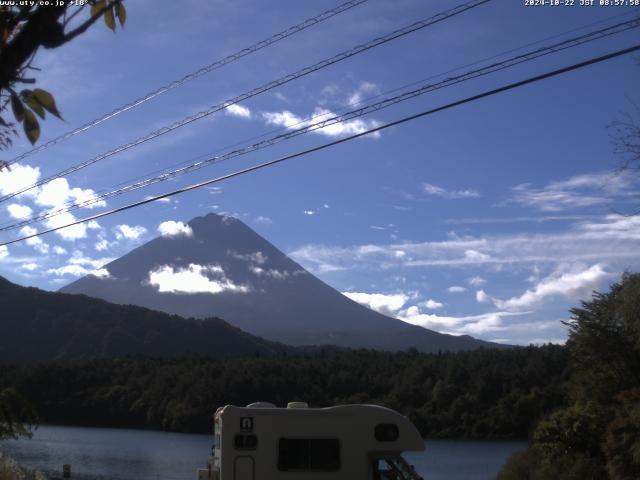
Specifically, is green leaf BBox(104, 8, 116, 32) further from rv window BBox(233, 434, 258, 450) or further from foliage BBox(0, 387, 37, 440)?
rv window BBox(233, 434, 258, 450)

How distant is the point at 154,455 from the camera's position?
41.8 metres

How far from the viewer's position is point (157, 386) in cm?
6481

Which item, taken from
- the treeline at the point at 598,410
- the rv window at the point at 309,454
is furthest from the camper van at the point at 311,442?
the treeline at the point at 598,410

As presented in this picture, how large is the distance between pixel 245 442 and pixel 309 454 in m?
1.01

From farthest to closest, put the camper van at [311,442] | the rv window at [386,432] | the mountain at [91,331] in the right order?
the mountain at [91,331] → the rv window at [386,432] → the camper van at [311,442]

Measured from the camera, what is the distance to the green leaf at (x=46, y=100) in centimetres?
326

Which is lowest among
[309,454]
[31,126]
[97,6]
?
[309,454]

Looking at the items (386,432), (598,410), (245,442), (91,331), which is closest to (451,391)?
(598,410)

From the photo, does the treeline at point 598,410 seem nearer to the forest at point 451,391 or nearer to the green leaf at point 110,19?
the forest at point 451,391

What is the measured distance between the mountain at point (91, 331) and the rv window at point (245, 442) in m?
81.4

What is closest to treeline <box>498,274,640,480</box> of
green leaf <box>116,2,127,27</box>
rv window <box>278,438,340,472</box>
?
rv window <box>278,438,340,472</box>

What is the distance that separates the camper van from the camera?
12.5 m

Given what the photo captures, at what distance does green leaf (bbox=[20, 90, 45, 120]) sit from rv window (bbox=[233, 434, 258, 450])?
A: 9907 millimetres

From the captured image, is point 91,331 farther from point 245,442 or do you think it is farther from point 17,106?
point 17,106
